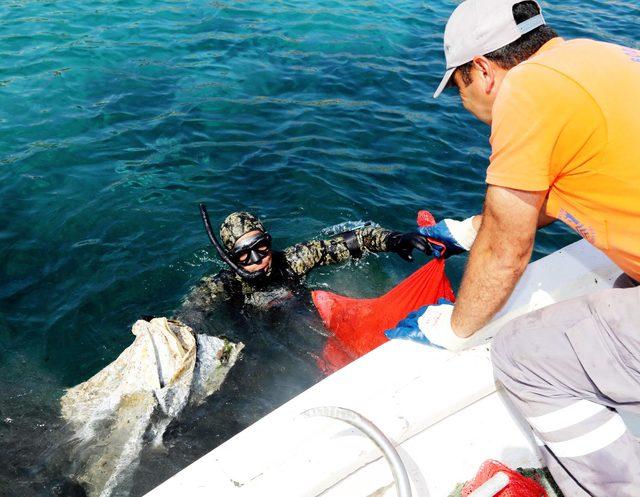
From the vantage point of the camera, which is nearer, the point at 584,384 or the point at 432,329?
the point at 584,384

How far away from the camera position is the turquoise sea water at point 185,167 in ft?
13.4

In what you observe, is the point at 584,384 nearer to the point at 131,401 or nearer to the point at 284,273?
the point at 131,401

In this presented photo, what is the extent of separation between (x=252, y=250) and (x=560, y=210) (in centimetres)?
266

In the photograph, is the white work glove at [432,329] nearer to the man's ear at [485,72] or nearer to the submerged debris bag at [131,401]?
the man's ear at [485,72]

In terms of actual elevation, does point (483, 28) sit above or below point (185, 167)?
above

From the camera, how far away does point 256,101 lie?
7836 millimetres

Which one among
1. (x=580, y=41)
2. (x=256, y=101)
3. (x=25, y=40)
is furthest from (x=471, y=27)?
(x=25, y=40)

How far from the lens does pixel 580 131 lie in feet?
5.46

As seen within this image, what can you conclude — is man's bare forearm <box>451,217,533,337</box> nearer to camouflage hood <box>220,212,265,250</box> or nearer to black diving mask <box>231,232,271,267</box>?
black diving mask <box>231,232,271,267</box>

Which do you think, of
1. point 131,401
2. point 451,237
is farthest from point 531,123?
point 131,401

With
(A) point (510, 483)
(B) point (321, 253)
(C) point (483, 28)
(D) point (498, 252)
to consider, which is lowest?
(B) point (321, 253)

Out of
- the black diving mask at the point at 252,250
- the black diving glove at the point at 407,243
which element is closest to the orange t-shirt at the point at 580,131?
the black diving glove at the point at 407,243

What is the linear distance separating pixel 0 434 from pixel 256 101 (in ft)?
18.5

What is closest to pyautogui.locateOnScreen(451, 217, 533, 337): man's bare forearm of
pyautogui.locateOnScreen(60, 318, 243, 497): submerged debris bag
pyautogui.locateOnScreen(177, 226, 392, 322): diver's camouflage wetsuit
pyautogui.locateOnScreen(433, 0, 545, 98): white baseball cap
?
pyautogui.locateOnScreen(433, 0, 545, 98): white baseball cap
